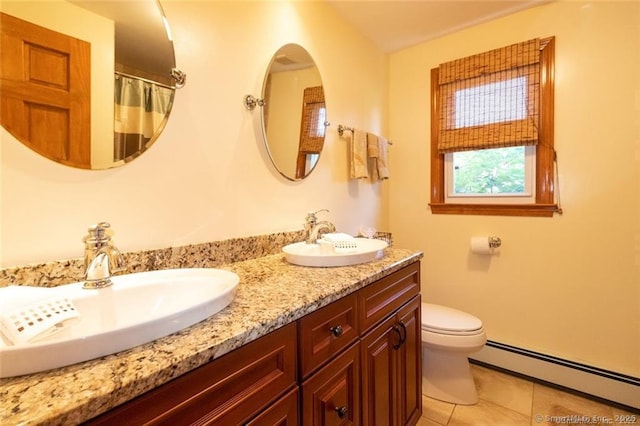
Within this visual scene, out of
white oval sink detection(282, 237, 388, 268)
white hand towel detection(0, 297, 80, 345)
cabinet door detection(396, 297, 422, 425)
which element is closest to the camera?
white hand towel detection(0, 297, 80, 345)

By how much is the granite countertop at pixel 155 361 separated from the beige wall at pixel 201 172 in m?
0.39

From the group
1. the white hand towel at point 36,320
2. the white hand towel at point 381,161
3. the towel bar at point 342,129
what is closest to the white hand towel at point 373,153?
the white hand towel at point 381,161

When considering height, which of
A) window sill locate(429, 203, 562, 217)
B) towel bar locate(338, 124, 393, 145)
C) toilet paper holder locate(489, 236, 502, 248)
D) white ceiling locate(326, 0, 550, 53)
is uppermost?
white ceiling locate(326, 0, 550, 53)

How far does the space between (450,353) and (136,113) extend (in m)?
1.81

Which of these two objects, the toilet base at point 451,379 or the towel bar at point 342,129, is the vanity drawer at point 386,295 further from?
the towel bar at point 342,129

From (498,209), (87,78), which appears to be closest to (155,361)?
(87,78)

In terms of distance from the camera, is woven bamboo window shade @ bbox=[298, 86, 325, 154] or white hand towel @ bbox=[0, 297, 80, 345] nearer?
white hand towel @ bbox=[0, 297, 80, 345]

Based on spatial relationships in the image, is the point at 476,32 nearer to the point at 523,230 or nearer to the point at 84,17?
the point at 523,230

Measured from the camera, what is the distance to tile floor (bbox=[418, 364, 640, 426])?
1.44 meters

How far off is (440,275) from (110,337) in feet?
6.84

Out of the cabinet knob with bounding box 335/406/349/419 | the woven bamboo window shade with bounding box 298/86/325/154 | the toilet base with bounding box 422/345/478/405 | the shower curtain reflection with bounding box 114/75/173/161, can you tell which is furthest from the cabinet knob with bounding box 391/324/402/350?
the shower curtain reflection with bounding box 114/75/173/161

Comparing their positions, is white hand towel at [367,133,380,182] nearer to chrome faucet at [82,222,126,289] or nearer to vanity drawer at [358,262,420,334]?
vanity drawer at [358,262,420,334]

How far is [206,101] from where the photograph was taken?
106 cm

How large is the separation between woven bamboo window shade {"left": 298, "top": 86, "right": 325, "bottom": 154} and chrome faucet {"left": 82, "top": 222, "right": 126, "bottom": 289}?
954 millimetres
